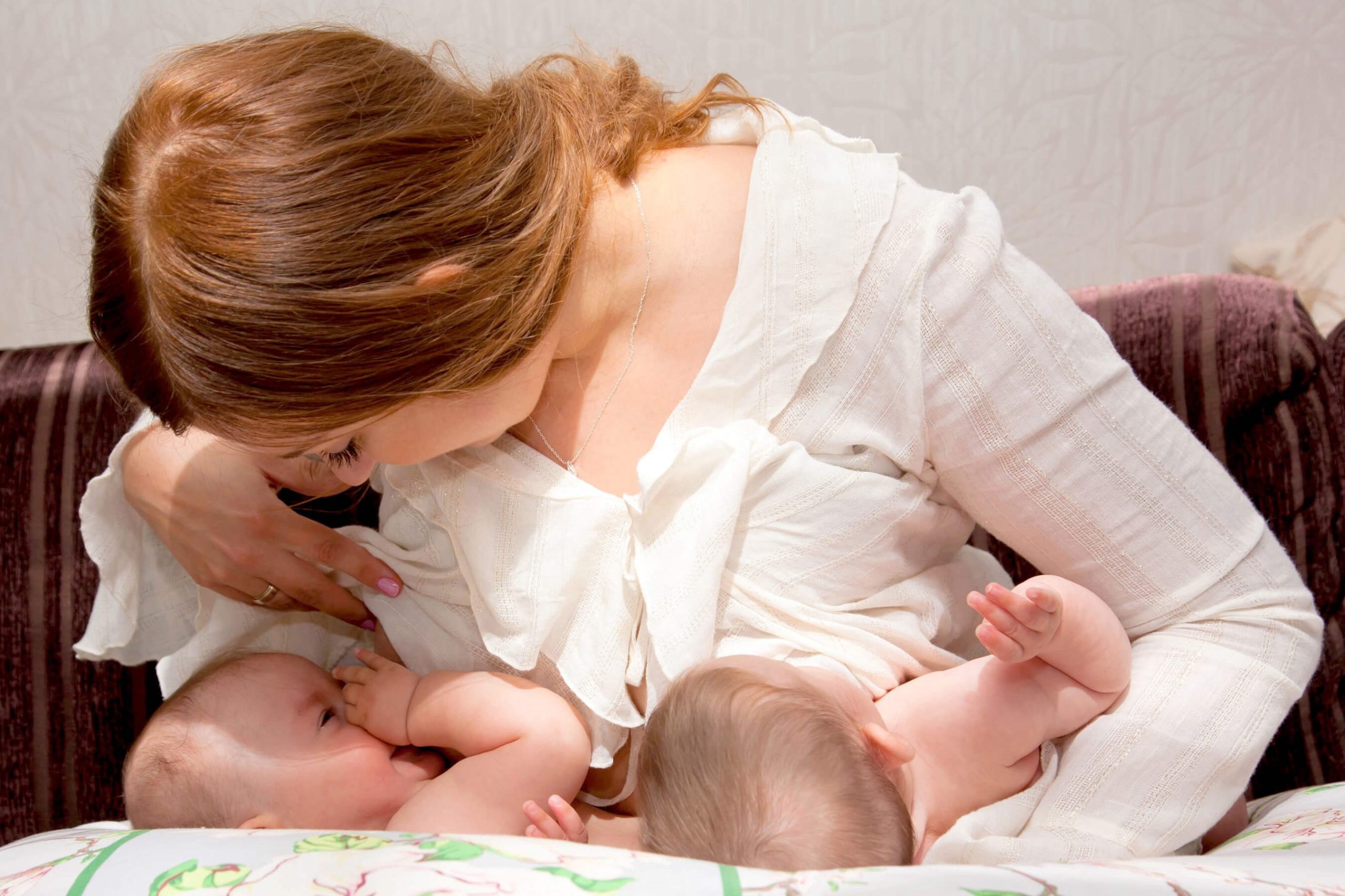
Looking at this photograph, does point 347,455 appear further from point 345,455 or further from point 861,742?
point 861,742

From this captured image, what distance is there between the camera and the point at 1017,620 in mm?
966

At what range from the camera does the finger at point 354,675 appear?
1231 millimetres

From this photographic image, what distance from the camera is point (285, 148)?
34.0 inches

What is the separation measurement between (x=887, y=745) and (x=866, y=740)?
0.07 ft

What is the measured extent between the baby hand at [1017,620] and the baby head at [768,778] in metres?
0.13

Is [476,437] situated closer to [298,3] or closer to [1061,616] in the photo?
[1061,616]

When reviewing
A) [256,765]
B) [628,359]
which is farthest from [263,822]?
[628,359]

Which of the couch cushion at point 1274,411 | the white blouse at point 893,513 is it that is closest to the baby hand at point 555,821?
the white blouse at point 893,513

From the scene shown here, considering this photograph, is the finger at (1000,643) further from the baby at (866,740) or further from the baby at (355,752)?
the baby at (355,752)

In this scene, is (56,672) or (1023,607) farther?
(56,672)

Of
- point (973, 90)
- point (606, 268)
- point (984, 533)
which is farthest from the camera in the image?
point (973, 90)

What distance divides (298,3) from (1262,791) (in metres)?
1.95

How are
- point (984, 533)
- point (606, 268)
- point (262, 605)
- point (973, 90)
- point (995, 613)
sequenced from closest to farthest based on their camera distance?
1. point (995, 613)
2. point (606, 268)
3. point (262, 605)
4. point (984, 533)
5. point (973, 90)

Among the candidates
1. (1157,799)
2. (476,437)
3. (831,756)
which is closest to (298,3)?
(476,437)
